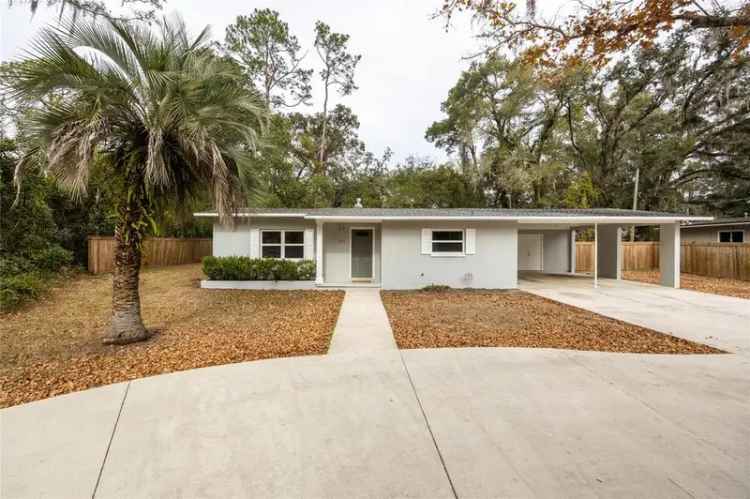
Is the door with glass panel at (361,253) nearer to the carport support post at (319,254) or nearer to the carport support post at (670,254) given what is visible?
the carport support post at (319,254)

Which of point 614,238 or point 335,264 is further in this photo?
point 614,238

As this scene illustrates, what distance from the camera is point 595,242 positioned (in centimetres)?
1134

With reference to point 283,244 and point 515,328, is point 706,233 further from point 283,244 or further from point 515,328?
point 283,244

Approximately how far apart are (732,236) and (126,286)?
959 inches

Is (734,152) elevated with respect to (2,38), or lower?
elevated

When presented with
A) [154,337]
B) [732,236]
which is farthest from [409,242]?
[732,236]

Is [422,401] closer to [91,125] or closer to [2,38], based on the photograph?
[91,125]

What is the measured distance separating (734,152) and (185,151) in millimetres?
27355

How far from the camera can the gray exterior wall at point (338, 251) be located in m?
12.0

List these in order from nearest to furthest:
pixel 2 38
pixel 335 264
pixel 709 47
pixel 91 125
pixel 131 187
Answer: pixel 91 125 < pixel 131 187 < pixel 2 38 < pixel 709 47 < pixel 335 264

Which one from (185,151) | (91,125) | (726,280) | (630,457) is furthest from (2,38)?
(726,280)

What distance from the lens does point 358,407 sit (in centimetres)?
315

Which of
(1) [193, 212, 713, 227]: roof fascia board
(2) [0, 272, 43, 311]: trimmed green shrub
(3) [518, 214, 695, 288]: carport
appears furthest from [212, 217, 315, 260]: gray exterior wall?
(3) [518, 214, 695, 288]: carport

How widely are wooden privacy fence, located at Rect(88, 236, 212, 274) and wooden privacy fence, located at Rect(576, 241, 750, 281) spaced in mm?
19588
